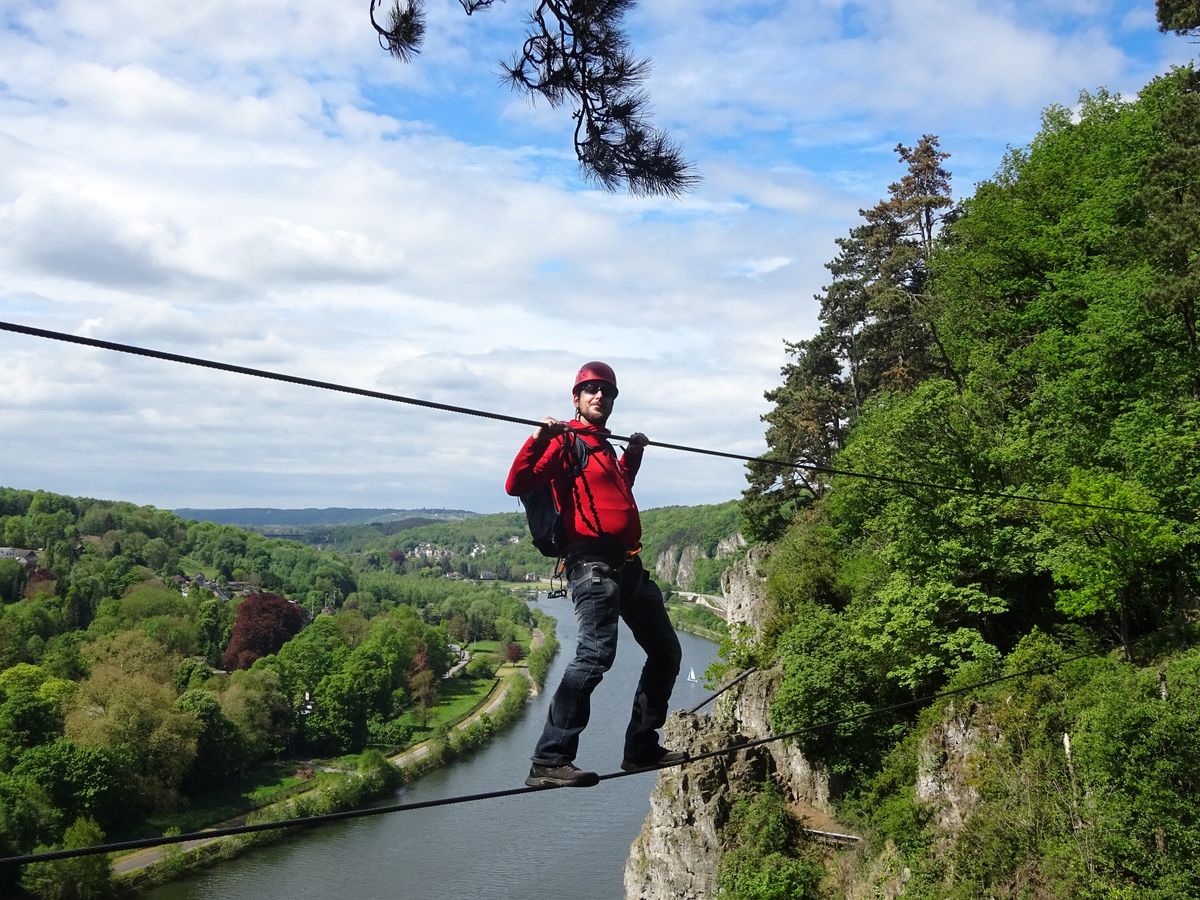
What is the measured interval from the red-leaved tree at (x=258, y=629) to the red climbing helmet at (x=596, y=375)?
72.6 meters

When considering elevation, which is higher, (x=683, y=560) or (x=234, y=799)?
(x=683, y=560)

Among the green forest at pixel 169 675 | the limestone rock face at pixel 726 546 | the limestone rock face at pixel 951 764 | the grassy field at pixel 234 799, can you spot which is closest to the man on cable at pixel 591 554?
the limestone rock face at pixel 951 764

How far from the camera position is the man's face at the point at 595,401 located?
15.8ft

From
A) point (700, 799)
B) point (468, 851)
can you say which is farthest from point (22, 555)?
point (700, 799)

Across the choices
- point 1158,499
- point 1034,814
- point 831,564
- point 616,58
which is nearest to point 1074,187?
point 1158,499

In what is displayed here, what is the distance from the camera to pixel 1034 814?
55.3ft

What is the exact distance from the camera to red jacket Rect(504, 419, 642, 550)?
15.1ft

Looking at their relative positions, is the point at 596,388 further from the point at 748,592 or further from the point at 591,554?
the point at 748,592

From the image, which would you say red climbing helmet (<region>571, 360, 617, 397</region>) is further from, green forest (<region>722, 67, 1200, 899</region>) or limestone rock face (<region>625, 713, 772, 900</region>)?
limestone rock face (<region>625, 713, 772, 900</region>)

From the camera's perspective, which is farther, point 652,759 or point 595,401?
point 652,759

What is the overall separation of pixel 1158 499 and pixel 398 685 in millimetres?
59262

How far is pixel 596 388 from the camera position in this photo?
4.82 m

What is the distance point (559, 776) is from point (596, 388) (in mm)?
1781

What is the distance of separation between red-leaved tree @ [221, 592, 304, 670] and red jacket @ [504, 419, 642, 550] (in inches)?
2858
